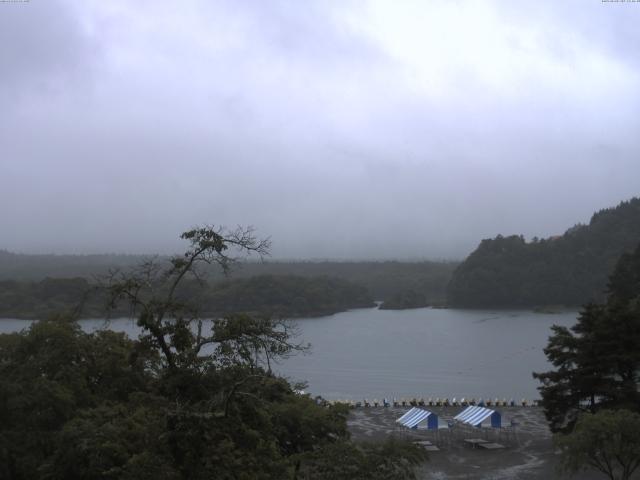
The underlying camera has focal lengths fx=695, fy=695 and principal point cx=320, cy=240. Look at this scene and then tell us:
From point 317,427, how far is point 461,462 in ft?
17.9

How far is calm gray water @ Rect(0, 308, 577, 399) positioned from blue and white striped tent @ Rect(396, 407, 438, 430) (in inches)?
262

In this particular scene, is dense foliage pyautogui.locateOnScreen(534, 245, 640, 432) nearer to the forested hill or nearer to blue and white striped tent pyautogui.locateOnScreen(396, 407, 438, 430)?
blue and white striped tent pyautogui.locateOnScreen(396, 407, 438, 430)

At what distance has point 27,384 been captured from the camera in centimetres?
890

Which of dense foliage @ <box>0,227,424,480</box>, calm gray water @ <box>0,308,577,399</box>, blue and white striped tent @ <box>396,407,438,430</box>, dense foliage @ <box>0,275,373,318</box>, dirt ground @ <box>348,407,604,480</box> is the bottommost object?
calm gray water @ <box>0,308,577,399</box>

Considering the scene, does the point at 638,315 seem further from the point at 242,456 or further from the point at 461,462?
the point at 242,456

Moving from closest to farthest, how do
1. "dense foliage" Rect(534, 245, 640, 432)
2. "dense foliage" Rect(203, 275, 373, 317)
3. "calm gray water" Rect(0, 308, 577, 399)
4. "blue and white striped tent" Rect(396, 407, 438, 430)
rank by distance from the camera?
"dense foliage" Rect(534, 245, 640, 432) < "blue and white striped tent" Rect(396, 407, 438, 430) < "calm gray water" Rect(0, 308, 577, 399) < "dense foliage" Rect(203, 275, 373, 317)

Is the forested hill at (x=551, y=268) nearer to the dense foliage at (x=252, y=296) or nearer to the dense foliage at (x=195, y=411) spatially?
the dense foliage at (x=252, y=296)

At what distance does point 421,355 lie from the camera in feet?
119

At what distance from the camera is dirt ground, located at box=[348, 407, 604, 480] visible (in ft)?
41.9

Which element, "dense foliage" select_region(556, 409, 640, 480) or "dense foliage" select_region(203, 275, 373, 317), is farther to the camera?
"dense foliage" select_region(203, 275, 373, 317)

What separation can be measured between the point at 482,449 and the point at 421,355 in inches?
845

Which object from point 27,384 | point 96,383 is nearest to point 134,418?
point 27,384

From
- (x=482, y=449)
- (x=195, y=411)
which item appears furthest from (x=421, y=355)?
(x=195, y=411)

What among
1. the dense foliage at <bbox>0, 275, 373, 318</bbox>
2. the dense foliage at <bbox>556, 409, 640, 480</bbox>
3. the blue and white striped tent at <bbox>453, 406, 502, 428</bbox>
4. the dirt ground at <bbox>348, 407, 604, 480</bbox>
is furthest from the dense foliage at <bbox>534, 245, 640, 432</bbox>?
the dense foliage at <bbox>0, 275, 373, 318</bbox>
